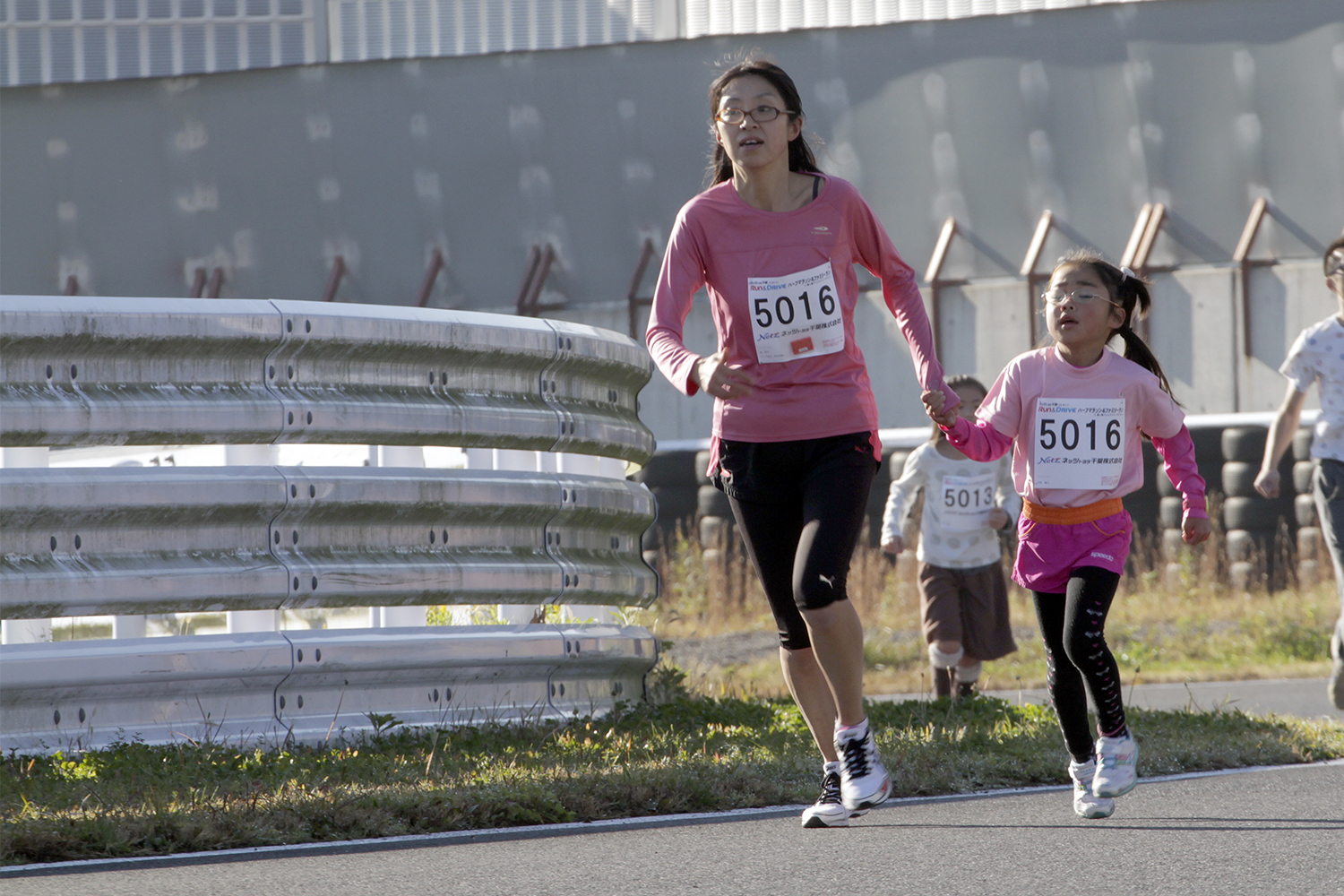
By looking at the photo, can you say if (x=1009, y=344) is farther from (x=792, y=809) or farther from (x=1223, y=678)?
(x=792, y=809)

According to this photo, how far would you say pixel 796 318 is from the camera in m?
4.57

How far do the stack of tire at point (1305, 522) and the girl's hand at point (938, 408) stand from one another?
10.4 metres

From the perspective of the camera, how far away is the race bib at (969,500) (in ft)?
26.5

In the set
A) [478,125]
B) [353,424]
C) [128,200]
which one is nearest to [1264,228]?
[478,125]

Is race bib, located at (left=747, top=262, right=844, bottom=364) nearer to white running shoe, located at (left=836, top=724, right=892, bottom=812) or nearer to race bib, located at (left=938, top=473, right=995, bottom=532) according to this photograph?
white running shoe, located at (left=836, top=724, right=892, bottom=812)

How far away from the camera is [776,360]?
Answer: 4.59 metres

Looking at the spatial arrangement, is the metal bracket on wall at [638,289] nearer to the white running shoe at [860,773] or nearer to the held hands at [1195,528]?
the held hands at [1195,528]

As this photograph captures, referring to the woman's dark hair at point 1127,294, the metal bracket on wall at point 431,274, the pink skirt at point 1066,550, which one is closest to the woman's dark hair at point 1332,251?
the woman's dark hair at point 1127,294

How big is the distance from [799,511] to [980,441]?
0.57 metres

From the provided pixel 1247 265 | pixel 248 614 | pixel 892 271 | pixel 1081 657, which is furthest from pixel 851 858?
pixel 1247 265

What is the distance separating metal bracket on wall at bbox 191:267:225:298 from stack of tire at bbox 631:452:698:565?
9557 millimetres

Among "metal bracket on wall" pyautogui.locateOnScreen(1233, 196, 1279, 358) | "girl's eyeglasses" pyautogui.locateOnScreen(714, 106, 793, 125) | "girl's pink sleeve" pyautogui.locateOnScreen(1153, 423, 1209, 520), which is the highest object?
"metal bracket on wall" pyautogui.locateOnScreen(1233, 196, 1279, 358)

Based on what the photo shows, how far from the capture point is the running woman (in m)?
4.57

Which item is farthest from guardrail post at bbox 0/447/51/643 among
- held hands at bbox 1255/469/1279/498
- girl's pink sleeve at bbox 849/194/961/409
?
held hands at bbox 1255/469/1279/498
